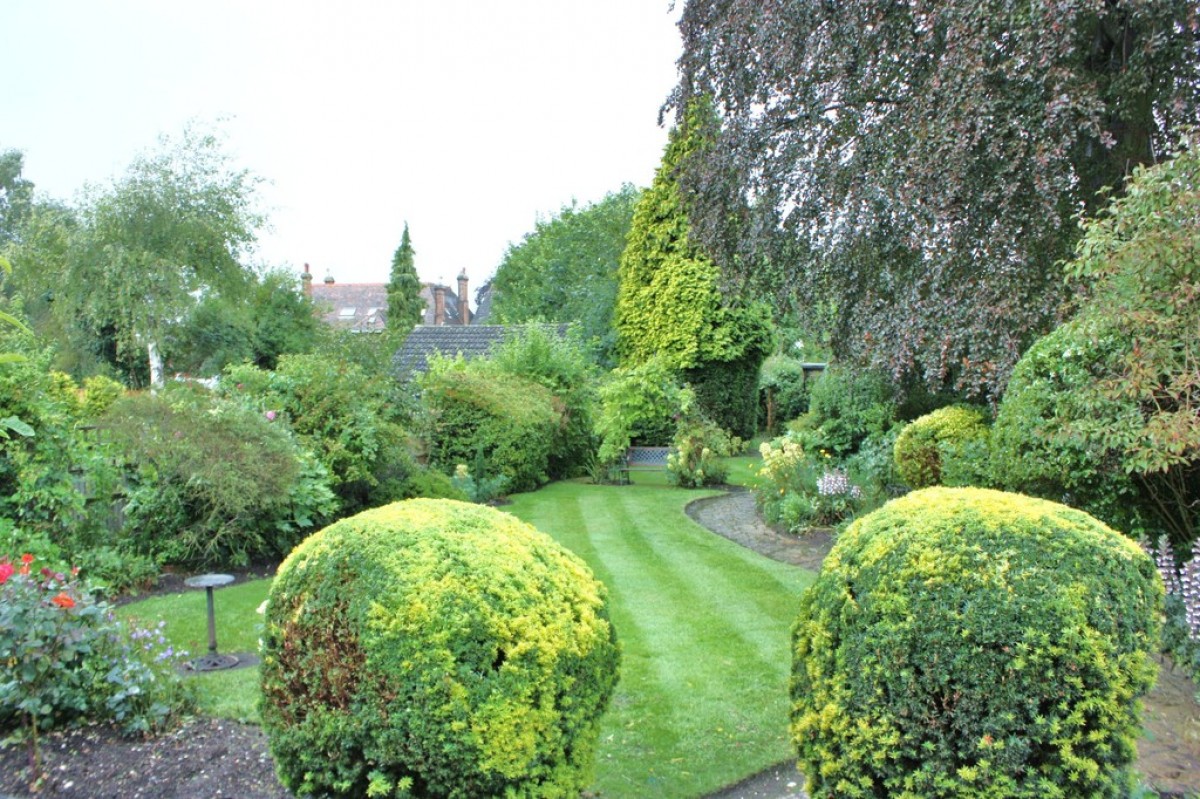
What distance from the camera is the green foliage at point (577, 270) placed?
26016mm

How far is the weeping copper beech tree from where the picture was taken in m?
6.99

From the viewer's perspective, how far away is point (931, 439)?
9453 millimetres

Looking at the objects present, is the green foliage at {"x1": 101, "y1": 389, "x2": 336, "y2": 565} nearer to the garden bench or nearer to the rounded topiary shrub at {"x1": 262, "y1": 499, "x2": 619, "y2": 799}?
the rounded topiary shrub at {"x1": 262, "y1": 499, "x2": 619, "y2": 799}

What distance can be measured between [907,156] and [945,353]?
1.82 m

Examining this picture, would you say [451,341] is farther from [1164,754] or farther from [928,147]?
[1164,754]

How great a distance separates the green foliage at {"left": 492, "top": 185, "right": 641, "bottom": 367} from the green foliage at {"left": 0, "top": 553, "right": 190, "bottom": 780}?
65.2 ft

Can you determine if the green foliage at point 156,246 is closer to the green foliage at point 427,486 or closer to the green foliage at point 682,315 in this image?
the green foliage at point 682,315

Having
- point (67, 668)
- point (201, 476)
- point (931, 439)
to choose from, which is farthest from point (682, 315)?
point (67, 668)

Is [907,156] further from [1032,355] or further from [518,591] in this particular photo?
[518,591]

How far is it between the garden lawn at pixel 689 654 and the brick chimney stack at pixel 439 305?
48152 millimetres

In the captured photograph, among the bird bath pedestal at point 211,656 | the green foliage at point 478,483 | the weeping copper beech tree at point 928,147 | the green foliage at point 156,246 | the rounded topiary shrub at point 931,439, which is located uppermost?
the green foliage at point 156,246

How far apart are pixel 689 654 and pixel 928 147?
4.78 meters

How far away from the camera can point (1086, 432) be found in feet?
17.4

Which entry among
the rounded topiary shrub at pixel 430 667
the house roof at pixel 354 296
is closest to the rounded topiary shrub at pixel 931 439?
the rounded topiary shrub at pixel 430 667
